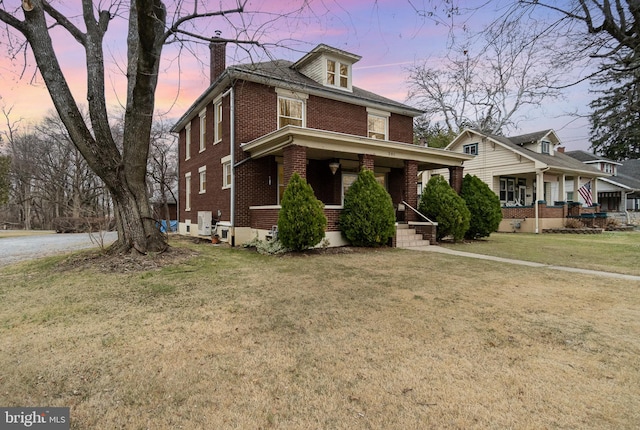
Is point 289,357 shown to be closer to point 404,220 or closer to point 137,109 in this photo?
point 137,109

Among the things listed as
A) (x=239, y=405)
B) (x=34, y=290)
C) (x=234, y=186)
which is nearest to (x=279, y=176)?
(x=234, y=186)

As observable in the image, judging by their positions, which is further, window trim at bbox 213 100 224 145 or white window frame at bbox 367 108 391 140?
white window frame at bbox 367 108 391 140

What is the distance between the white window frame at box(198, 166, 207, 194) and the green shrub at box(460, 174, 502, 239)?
36.7 ft

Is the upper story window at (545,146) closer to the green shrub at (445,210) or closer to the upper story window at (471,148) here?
the upper story window at (471,148)

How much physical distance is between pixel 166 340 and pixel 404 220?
10.9 metres

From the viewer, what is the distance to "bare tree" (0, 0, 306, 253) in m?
7.12

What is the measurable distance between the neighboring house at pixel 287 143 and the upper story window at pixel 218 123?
40 millimetres

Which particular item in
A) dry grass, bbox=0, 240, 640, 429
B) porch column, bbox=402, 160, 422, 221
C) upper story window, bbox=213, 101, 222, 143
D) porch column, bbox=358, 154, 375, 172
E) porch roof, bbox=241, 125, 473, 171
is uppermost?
upper story window, bbox=213, 101, 222, 143

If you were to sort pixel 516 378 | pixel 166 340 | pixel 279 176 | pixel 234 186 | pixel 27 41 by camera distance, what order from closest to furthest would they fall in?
pixel 516 378 → pixel 166 340 → pixel 27 41 → pixel 234 186 → pixel 279 176

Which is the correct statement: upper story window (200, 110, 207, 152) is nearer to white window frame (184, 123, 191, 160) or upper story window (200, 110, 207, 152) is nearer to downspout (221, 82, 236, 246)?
white window frame (184, 123, 191, 160)

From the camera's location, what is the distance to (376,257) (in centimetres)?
841

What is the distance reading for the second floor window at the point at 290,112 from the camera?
12414mm

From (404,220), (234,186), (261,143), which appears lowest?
(404,220)

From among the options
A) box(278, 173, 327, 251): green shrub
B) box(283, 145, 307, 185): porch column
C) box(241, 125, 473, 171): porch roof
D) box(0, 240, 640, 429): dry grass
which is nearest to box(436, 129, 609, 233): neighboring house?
box(241, 125, 473, 171): porch roof
